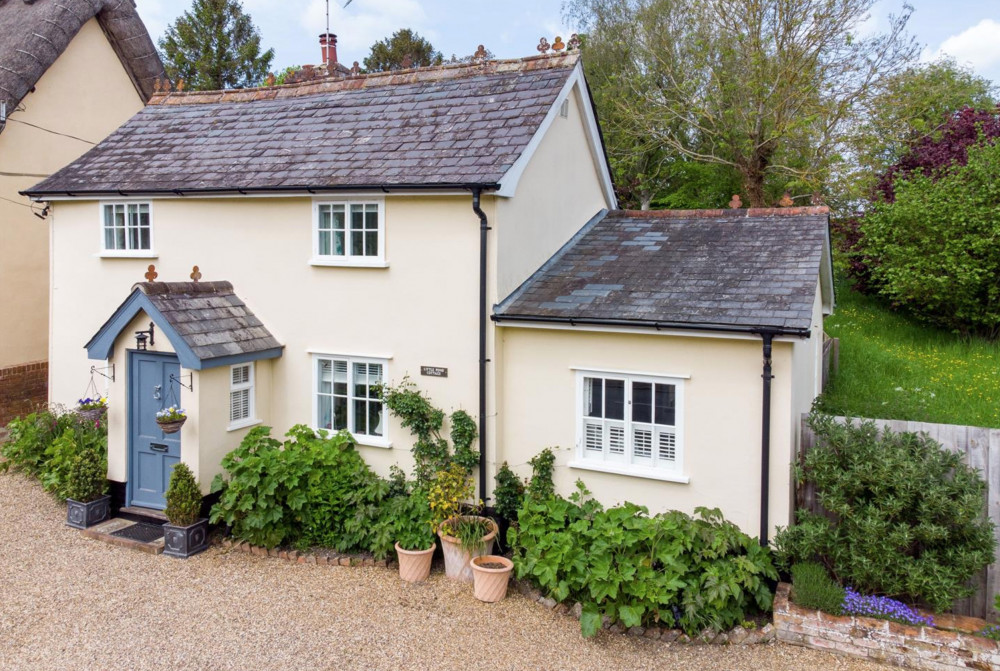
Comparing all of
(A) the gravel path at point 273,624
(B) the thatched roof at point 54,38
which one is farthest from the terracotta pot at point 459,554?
(B) the thatched roof at point 54,38

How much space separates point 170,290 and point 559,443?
19.9ft

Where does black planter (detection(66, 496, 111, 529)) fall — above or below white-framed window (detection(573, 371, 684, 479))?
below

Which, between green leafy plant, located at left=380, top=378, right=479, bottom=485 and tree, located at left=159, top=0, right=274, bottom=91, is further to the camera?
tree, located at left=159, top=0, right=274, bottom=91

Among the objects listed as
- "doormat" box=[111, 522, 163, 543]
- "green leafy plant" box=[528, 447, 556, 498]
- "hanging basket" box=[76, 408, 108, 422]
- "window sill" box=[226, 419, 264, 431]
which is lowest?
"doormat" box=[111, 522, 163, 543]

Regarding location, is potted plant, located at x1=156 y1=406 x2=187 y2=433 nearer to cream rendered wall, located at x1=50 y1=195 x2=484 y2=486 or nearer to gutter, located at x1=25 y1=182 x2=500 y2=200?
cream rendered wall, located at x1=50 y1=195 x2=484 y2=486

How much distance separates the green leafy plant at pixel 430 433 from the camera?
33.2 ft

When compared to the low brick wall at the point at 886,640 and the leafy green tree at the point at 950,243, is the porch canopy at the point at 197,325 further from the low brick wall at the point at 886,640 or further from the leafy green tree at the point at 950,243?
the leafy green tree at the point at 950,243

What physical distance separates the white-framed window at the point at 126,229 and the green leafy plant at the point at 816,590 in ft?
36.1

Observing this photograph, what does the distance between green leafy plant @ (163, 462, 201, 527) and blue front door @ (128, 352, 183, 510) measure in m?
0.77

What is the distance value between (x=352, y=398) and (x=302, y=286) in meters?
1.89

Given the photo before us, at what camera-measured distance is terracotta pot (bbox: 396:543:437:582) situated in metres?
9.33

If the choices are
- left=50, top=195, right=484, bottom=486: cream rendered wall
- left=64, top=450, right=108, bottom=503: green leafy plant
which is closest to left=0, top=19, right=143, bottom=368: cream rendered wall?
left=50, top=195, right=484, bottom=486: cream rendered wall

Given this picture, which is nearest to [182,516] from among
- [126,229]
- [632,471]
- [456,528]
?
[456,528]

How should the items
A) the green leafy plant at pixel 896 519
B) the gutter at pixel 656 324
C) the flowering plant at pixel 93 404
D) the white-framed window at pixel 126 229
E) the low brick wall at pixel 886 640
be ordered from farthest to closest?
the flowering plant at pixel 93 404, the white-framed window at pixel 126 229, the gutter at pixel 656 324, the green leafy plant at pixel 896 519, the low brick wall at pixel 886 640
